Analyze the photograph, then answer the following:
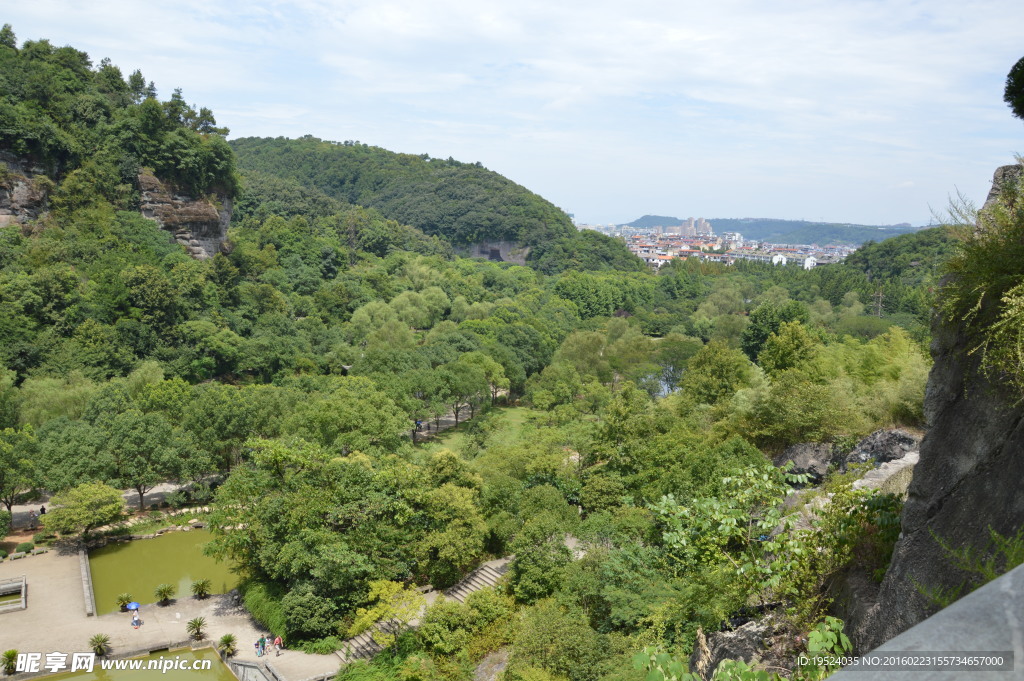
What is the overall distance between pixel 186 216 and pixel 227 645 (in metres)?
33.6

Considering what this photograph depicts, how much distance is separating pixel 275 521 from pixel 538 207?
8612 centimetres

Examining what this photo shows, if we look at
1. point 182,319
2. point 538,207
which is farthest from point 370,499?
point 538,207

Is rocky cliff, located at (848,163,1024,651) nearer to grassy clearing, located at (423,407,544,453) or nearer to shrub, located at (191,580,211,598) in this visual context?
shrub, located at (191,580,211,598)

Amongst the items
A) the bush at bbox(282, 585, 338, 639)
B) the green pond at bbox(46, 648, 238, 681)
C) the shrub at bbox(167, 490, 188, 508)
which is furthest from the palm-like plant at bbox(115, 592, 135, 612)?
the shrub at bbox(167, 490, 188, 508)

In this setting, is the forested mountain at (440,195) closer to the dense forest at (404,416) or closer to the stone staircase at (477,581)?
the dense forest at (404,416)

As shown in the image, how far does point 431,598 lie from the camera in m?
16.6

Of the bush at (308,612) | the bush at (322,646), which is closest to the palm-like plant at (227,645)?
the bush at (308,612)

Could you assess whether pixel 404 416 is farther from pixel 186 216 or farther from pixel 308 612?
pixel 186 216

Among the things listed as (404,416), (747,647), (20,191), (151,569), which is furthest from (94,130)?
(747,647)

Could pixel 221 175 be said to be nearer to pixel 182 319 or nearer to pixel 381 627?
pixel 182 319

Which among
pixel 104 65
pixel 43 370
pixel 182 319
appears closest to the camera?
pixel 43 370

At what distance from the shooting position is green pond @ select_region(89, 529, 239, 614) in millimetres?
18578

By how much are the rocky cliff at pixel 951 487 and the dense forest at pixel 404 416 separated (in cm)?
58

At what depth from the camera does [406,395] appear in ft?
99.7
